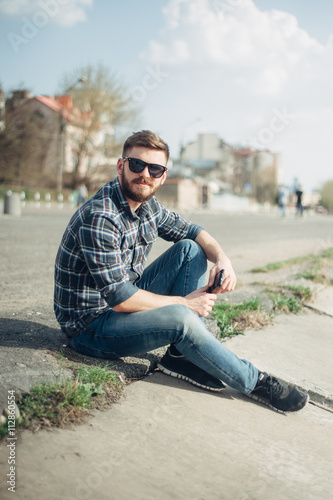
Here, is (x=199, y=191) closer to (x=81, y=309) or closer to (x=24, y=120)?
(x=24, y=120)

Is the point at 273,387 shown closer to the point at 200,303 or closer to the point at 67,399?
the point at 200,303

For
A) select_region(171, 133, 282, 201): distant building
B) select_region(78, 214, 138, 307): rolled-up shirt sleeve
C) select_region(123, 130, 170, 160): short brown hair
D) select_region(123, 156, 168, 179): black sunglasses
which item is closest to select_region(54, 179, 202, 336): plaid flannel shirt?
select_region(78, 214, 138, 307): rolled-up shirt sleeve

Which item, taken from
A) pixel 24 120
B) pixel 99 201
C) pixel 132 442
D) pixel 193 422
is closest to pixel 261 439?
pixel 193 422

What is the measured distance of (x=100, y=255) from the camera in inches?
102

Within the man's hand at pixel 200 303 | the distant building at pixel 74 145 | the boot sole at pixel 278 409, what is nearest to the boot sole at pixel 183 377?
the boot sole at pixel 278 409

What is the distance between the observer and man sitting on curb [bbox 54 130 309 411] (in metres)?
2.61

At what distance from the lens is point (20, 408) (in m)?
2.14

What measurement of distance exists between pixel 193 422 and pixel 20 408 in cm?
87

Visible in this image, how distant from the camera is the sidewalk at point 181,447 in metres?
1.84

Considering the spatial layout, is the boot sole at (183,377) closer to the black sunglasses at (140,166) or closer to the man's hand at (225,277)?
the man's hand at (225,277)

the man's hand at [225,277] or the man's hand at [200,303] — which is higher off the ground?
the man's hand at [225,277]

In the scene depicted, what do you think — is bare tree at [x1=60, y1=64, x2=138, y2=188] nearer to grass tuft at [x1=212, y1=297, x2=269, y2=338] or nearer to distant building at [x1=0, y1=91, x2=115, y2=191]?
distant building at [x1=0, y1=91, x2=115, y2=191]

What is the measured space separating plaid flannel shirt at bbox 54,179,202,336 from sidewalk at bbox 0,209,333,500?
1.16 ft

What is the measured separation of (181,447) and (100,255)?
1052 millimetres
